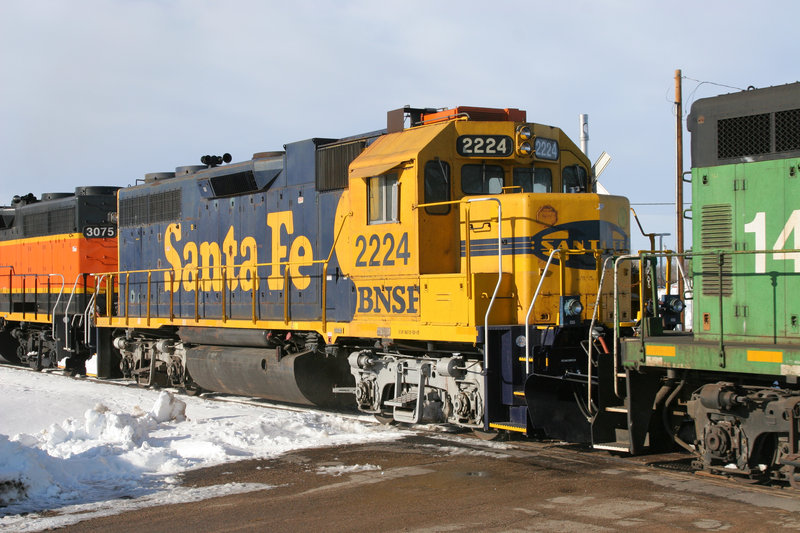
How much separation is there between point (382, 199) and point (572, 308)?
2.76 m

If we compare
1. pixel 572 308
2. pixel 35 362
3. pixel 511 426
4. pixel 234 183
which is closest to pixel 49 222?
pixel 35 362

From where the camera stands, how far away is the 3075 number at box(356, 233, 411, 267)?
10469mm

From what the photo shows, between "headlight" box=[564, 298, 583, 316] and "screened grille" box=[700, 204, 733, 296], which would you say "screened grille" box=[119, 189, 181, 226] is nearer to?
"headlight" box=[564, 298, 583, 316]

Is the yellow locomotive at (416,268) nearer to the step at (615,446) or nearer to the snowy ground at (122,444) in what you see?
the snowy ground at (122,444)

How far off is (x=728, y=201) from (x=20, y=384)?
13531mm

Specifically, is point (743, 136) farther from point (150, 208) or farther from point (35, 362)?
point (35, 362)

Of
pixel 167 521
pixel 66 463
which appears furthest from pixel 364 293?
pixel 167 521

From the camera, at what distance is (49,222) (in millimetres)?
20625

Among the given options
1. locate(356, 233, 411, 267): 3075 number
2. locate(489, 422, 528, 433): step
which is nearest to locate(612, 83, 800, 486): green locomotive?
locate(489, 422, 528, 433): step

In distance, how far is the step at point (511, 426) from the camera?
9289 millimetres

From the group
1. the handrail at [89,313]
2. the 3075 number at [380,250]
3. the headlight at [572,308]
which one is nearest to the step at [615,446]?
the headlight at [572,308]

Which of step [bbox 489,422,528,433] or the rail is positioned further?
the rail

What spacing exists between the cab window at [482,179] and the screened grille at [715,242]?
3087 mm

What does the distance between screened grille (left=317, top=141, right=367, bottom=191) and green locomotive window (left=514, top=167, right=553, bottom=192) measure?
217 cm
